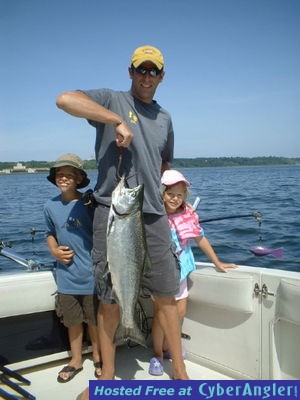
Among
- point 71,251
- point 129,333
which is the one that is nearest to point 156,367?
point 129,333

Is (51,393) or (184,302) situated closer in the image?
(51,393)

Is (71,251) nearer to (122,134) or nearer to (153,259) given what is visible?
(153,259)

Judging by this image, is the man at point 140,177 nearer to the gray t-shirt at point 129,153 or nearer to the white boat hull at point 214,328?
the gray t-shirt at point 129,153

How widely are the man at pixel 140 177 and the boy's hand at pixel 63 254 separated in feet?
1.50

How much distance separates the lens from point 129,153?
2.90 metres

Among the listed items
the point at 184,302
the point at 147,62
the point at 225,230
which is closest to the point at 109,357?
the point at 184,302

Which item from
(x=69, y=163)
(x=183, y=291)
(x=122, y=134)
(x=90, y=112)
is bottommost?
(x=183, y=291)

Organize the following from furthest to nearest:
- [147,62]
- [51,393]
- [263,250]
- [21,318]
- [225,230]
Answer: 1. [225,230]
2. [263,250]
3. [21,318]
4. [51,393]
5. [147,62]

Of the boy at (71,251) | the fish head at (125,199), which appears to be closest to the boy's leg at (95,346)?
the boy at (71,251)

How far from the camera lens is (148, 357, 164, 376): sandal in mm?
A: 3424

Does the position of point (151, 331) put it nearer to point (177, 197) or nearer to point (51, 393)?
point (51, 393)

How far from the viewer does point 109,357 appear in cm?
303

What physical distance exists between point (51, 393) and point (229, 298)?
169cm

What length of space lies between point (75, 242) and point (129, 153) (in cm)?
98
